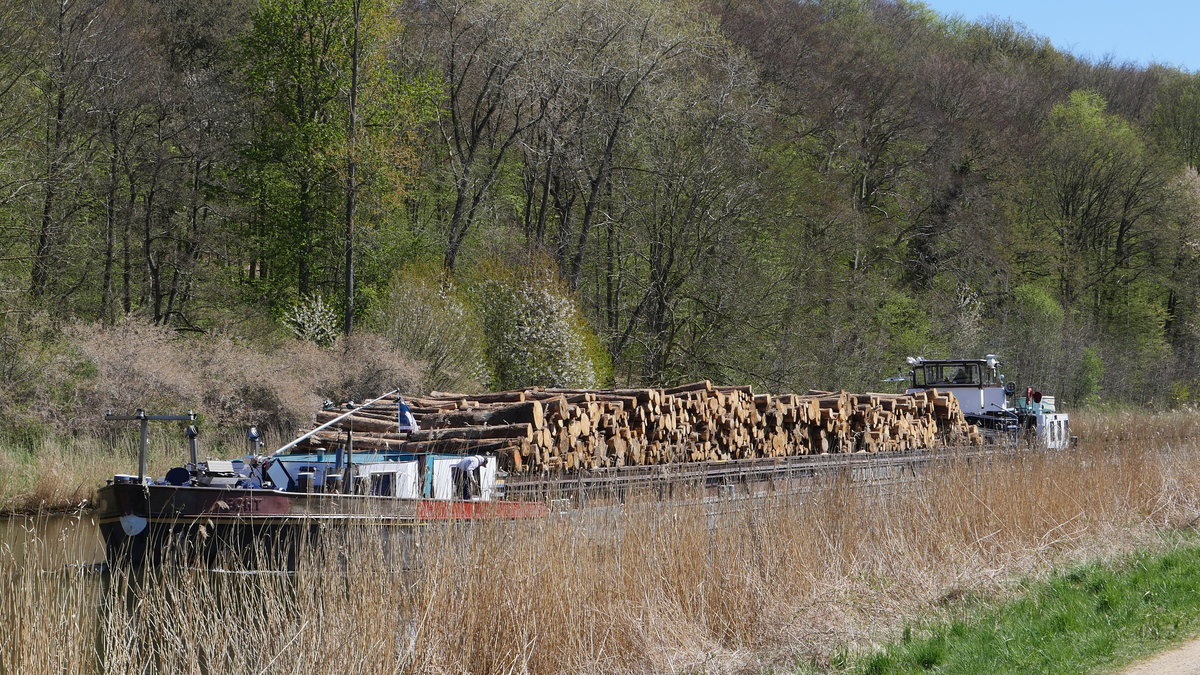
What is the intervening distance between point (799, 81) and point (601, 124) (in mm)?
12936

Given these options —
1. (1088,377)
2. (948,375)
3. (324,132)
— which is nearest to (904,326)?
(1088,377)

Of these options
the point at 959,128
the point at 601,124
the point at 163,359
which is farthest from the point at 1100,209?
the point at 163,359

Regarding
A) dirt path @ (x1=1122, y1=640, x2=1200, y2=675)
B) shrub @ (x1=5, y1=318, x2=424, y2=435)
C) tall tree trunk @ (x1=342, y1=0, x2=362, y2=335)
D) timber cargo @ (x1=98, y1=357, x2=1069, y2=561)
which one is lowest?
dirt path @ (x1=1122, y1=640, x2=1200, y2=675)

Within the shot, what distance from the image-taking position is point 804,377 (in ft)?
100

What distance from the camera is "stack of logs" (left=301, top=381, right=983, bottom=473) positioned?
13336 millimetres

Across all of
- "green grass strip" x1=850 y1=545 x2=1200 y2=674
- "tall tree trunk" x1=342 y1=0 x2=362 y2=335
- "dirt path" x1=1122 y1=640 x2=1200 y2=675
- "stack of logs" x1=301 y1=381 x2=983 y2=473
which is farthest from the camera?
"tall tree trunk" x1=342 y1=0 x2=362 y2=335

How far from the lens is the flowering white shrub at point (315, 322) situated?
2688 cm

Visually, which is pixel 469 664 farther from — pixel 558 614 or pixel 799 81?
pixel 799 81

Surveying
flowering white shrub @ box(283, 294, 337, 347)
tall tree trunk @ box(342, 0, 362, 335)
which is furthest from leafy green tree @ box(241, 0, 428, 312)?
flowering white shrub @ box(283, 294, 337, 347)

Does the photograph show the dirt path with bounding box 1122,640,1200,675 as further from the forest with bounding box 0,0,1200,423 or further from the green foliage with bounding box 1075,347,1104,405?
the green foliage with bounding box 1075,347,1104,405

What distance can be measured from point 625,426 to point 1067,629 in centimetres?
780

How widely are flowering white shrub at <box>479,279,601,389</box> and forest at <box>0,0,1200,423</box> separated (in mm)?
61

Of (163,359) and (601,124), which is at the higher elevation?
(601,124)

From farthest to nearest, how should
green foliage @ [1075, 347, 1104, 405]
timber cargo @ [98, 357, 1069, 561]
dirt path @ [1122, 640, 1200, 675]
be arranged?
green foliage @ [1075, 347, 1104, 405], timber cargo @ [98, 357, 1069, 561], dirt path @ [1122, 640, 1200, 675]
